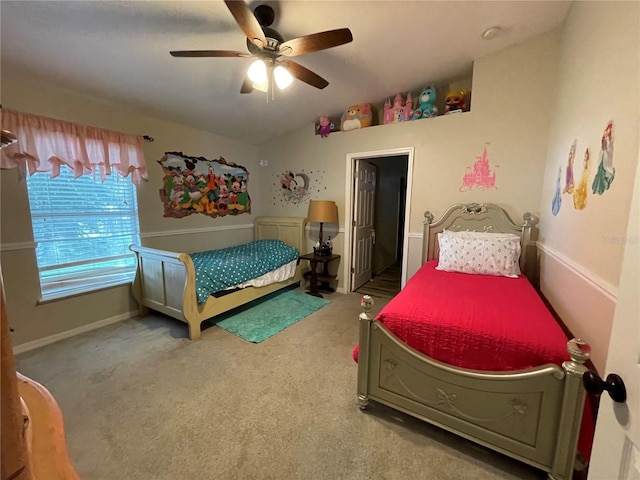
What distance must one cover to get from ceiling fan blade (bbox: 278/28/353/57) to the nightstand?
243cm

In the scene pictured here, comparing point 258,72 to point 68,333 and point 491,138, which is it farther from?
point 68,333

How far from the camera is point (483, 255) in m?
2.50

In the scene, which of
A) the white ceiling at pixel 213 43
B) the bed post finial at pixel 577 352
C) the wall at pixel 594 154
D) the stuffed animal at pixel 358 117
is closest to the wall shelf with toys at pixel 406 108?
the stuffed animal at pixel 358 117

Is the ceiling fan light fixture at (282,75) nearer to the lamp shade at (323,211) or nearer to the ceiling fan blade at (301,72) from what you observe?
the ceiling fan blade at (301,72)

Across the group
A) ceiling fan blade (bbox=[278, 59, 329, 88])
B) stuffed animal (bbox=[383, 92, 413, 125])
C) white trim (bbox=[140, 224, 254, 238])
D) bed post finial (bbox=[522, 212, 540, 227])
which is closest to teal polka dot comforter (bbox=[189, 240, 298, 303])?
white trim (bbox=[140, 224, 254, 238])

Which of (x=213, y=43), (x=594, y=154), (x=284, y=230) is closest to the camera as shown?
(x=594, y=154)

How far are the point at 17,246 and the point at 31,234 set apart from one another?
0.44ft

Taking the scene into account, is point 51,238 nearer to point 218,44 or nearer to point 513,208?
point 218,44

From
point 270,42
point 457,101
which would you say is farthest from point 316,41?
point 457,101

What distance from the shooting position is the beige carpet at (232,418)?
1380mm

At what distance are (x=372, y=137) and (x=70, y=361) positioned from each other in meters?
3.74

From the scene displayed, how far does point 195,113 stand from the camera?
3189 mm

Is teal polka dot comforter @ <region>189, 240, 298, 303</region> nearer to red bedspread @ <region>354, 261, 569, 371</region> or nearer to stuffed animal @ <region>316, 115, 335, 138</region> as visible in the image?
stuffed animal @ <region>316, 115, 335, 138</region>

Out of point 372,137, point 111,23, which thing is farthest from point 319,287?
point 111,23
